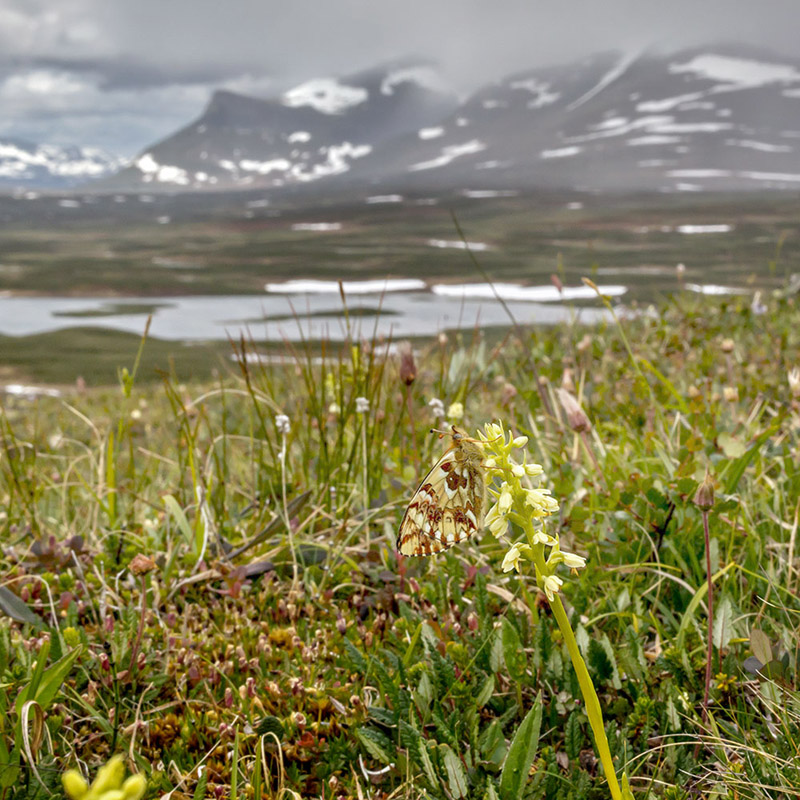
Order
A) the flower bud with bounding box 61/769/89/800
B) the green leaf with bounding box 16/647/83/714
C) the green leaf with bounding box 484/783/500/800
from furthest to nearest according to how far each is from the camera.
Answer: the green leaf with bounding box 16/647/83/714
the green leaf with bounding box 484/783/500/800
the flower bud with bounding box 61/769/89/800

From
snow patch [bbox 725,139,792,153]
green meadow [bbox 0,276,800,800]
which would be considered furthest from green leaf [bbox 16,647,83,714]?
snow patch [bbox 725,139,792,153]

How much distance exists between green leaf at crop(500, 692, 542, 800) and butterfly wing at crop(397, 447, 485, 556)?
0.48 meters

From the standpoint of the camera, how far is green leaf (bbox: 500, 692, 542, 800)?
64.9 inches

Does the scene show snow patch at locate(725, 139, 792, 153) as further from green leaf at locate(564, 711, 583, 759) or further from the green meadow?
green leaf at locate(564, 711, 583, 759)

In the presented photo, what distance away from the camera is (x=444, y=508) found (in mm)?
1441

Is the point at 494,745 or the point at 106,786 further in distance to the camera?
the point at 494,745

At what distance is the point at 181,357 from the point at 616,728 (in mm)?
23264

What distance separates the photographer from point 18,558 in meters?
3.03

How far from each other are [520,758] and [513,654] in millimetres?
459

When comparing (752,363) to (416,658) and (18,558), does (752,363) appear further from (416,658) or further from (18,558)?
(18,558)

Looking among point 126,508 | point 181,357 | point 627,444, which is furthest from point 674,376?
point 181,357

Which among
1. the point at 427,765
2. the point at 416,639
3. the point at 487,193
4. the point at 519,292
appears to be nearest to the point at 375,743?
the point at 427,765

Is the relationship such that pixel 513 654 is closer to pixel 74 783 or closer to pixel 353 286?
pixel 74 783

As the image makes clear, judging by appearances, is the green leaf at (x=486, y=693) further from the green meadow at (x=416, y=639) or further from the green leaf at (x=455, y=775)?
the green leaf at (x=455, y=775)
